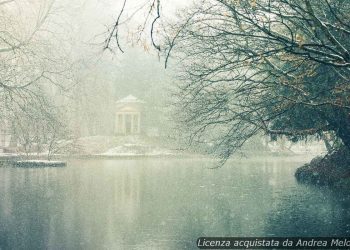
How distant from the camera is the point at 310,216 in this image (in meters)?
12.1

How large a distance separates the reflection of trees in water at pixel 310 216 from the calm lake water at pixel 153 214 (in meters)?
0.02

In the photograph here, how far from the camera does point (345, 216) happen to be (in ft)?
39.5

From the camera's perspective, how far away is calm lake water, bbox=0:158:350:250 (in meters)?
8.87

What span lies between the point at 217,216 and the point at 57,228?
Result: 14.1 feet

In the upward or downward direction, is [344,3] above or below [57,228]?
above

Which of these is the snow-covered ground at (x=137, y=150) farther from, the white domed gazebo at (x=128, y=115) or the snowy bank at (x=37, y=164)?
the snowy bank at (x=37, y=164)

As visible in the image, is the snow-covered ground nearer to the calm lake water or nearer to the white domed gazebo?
the white domed gazebo

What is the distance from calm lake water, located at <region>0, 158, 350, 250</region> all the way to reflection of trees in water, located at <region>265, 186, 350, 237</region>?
0.02 meters

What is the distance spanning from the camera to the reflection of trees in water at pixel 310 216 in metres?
9.88

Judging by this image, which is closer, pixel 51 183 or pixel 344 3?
pixel 344 3

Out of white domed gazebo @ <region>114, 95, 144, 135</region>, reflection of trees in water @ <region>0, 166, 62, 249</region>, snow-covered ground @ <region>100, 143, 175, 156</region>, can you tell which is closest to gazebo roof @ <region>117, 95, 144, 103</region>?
white domed gazebo @ <region>114, 95, 144, 135</region>

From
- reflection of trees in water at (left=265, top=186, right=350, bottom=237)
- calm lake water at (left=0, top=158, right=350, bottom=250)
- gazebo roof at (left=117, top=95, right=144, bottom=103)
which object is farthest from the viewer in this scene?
gazebo roof at (left=117, top=95, right=144, bottom=103)

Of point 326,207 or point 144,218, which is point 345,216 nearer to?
point 326,207

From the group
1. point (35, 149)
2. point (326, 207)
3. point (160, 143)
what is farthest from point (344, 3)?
point (160, 143)
